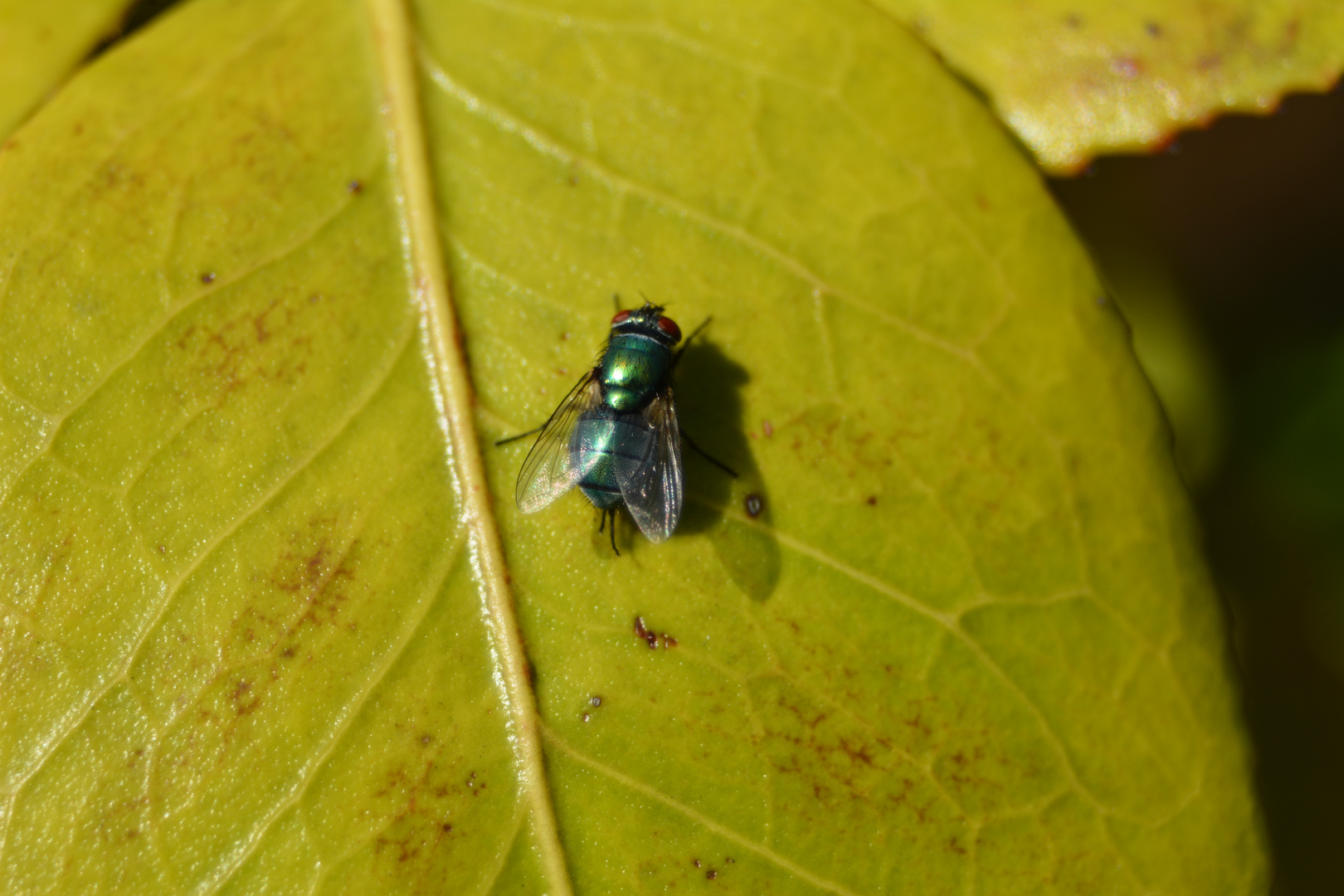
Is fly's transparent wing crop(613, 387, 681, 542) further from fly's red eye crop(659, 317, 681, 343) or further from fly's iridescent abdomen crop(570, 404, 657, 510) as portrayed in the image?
fly's red eye crop(659, 317, 681, 343)

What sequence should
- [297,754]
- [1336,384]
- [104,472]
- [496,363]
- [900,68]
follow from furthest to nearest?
[1336,384]
[900,68]
[496,363]
[104,472]
[297,754]

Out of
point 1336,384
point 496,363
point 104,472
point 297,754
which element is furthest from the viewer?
point 1336,384

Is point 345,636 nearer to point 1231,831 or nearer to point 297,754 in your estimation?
point 297,754

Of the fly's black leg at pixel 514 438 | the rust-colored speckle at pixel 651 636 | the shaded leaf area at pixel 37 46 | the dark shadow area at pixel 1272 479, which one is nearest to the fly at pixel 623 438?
the fly's black leg at pixel 514 438

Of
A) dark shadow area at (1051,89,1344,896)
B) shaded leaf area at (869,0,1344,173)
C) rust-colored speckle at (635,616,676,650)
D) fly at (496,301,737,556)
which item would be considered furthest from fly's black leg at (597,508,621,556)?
dark shadow area at (1051,89,1344,896)

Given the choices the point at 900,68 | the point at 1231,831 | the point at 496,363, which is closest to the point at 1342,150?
the point at 900,68

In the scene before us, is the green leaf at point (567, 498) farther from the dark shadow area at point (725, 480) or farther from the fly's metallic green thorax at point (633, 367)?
the fly's metallic green thorax at point (633, 367)

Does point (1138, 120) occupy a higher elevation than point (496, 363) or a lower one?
lower
